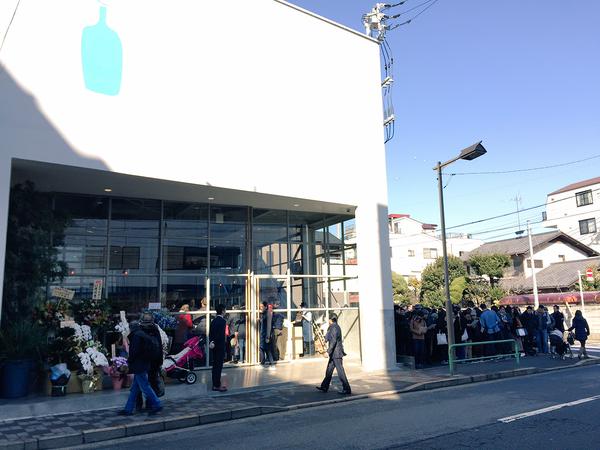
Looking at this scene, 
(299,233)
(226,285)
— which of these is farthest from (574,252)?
(226,285)

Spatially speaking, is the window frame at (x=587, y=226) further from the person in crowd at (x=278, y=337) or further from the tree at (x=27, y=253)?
the tree at (x=27, y=253)

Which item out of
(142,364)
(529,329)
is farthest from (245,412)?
(529,329)

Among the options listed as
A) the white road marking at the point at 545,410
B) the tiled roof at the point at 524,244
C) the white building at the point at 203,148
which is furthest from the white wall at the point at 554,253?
the white road marking at the point at 545,410

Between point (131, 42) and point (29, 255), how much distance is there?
5.64 m

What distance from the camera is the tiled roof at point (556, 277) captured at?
1512 inches

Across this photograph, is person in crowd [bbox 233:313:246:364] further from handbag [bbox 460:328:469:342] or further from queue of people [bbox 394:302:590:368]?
handbag [bbox 460:328:469:342]

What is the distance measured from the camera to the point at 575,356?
1758 centimetres

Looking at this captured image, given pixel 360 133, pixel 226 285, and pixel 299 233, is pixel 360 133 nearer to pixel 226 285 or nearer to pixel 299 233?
pixel 299 233

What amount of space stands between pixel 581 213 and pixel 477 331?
4287 cm

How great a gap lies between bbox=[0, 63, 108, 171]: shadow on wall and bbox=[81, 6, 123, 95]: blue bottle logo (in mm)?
1422

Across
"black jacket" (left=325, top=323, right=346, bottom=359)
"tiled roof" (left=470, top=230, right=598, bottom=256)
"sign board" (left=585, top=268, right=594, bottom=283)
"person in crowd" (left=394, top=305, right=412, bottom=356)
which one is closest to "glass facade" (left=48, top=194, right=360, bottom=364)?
"person in crowd" (left=394, top=305, right=412, bottom=356)

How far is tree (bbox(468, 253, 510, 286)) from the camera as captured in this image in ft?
133

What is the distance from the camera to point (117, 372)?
10453mm

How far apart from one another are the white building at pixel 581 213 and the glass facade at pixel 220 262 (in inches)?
1549
